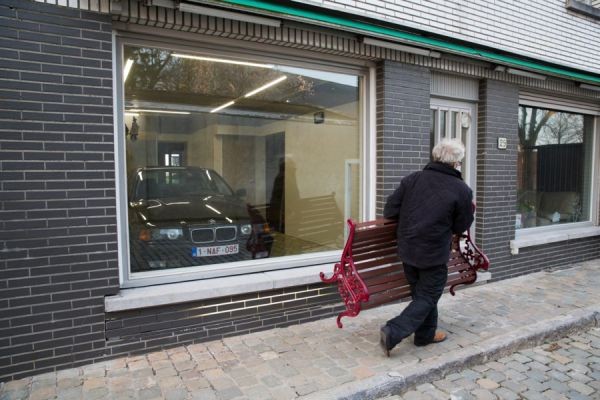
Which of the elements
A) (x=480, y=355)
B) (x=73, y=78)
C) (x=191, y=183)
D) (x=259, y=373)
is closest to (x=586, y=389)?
(x=480, y=355)

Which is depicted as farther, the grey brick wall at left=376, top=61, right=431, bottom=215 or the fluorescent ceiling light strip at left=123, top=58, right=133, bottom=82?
the grey brick wall at left=376, top=61, right=431, bottom=215

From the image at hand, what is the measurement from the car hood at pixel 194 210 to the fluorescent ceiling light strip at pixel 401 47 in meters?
2.37

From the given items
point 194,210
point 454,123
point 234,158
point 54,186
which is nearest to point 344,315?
point 194,210

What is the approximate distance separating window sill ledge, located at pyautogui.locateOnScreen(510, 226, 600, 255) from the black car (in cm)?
372

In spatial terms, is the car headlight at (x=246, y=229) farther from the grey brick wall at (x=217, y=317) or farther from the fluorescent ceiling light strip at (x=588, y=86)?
the fluorescent ceiling light strip at (x=588, y=86)

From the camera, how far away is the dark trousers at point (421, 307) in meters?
3.59

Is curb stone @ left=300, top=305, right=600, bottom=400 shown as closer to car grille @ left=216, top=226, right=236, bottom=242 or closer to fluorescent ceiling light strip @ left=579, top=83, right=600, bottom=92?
car grille @ left=216, top=226, right=236, bottom=242

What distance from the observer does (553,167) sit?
745 centimetres

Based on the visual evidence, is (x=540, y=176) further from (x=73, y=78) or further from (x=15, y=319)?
Result: (x=15, y=319)

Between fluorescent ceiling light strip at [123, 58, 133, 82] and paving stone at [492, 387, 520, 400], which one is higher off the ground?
A: fluorescent ceiling light strip at [123, 58, 133, 82]

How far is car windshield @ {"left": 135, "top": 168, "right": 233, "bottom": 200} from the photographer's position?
4.43 meters

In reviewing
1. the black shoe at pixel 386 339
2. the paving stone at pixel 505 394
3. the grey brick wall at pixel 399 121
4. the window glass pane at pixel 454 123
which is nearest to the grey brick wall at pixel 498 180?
the window glass pane at pixel 454 123

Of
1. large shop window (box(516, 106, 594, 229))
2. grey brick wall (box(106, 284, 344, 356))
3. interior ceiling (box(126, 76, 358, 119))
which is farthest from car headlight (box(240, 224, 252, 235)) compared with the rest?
large shop window (box(516, 106, 594, 229))

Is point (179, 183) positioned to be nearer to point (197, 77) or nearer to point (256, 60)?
point (197, 77)
